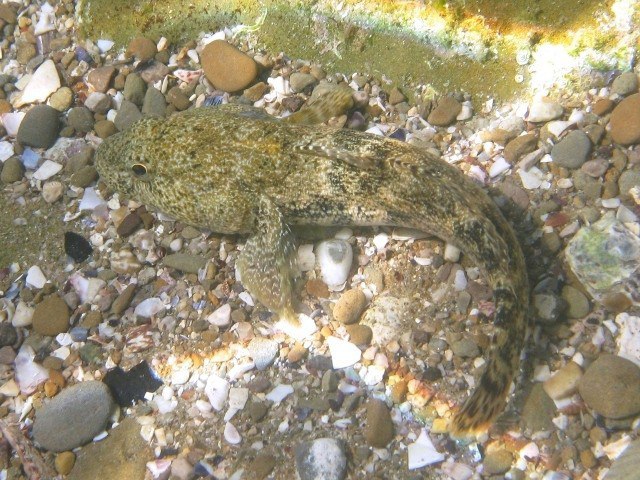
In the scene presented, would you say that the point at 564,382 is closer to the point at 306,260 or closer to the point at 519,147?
the point at 519,147

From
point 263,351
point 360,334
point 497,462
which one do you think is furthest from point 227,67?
point 497,462

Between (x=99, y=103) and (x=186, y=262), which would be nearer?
(x=186, y=262)

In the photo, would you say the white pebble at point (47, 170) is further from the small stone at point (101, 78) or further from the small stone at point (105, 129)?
the small stone at point (101, 78)

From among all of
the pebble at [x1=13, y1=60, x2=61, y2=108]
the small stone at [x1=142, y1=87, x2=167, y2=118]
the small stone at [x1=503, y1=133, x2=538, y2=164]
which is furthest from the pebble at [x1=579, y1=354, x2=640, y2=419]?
the pebble at [x1=13, y1=60, x2=61, y2=108]

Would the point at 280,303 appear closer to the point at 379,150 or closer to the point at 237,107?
the point at 379,150

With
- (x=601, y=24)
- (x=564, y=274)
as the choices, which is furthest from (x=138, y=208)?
(x=601, y=24)

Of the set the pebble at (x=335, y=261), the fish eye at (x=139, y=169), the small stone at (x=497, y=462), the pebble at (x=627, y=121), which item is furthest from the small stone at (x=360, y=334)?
the pebble at (x=627, y=121)
